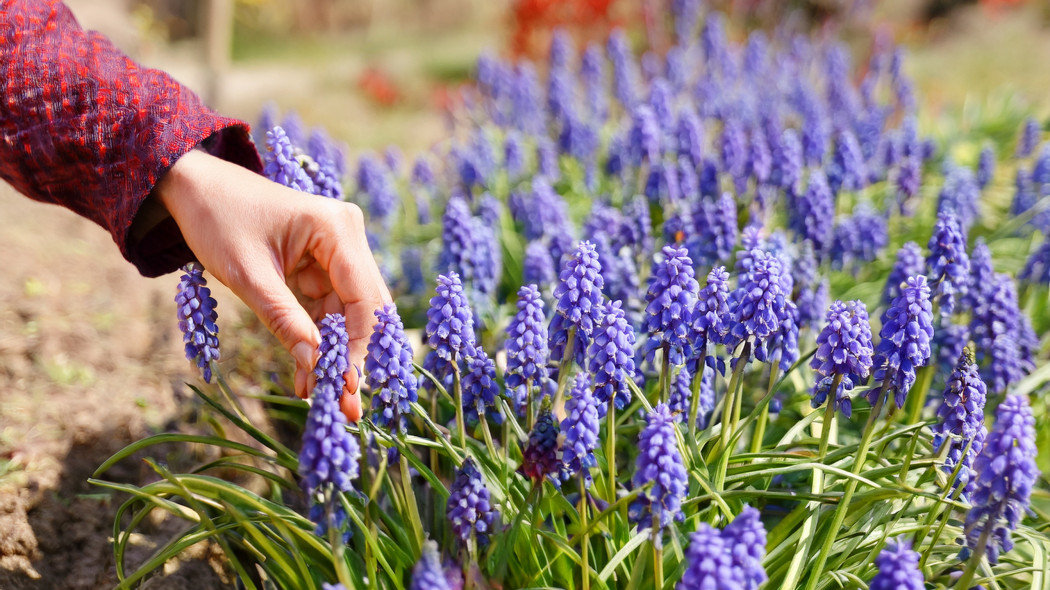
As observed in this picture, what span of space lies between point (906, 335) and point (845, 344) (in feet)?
0.80

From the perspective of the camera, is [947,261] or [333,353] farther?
[947,261]

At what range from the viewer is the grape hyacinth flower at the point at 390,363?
2.52 m

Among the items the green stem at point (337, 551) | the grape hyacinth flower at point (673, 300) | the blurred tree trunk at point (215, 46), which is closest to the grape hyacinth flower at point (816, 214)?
the grape hyacinth flower at point (673, 300)

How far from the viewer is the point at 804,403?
3734 millimetres

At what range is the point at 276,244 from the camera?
2896 millimetres

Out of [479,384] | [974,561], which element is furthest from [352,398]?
[974,561]

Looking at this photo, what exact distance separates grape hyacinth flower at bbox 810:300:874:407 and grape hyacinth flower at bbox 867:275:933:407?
0.09 meters

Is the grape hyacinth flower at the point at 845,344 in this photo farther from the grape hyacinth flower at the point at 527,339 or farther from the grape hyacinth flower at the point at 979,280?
the grape hyacinth flower at the point at 979,280

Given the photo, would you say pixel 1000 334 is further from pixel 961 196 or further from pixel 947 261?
pixel 961 196

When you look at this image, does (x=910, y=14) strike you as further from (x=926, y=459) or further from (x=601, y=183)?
(x=926, y=459)

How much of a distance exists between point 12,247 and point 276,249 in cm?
356

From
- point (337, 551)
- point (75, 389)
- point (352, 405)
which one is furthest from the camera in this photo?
point (75, 389)

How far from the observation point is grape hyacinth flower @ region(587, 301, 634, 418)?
2609mm

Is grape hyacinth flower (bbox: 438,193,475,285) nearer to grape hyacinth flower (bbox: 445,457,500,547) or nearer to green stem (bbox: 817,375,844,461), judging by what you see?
grape hyacinth flower (bbox: 445,457,500,547)
